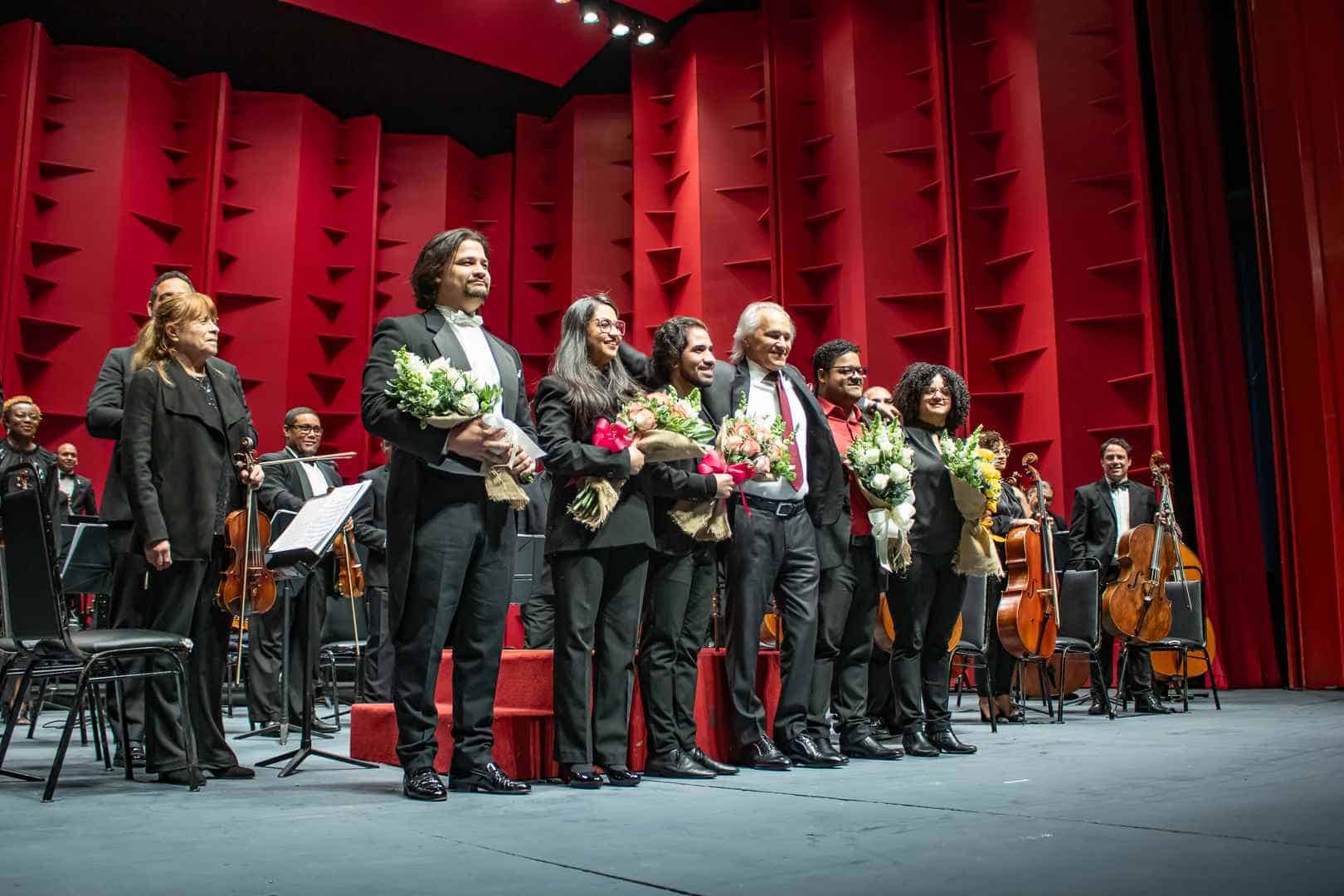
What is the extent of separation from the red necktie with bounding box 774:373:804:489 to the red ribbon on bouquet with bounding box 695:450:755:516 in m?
0.24

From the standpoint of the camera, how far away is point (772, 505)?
165 inches

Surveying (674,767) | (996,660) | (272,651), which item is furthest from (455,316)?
(996,660)

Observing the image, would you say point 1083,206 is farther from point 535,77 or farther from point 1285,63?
point 535,77

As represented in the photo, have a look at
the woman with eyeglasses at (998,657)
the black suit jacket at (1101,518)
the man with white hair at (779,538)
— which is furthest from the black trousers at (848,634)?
the black suit jacket at (1101,518)

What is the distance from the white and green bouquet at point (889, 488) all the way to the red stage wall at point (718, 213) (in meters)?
5.08

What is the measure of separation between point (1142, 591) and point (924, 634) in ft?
9.32

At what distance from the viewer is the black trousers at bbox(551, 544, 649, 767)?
371 centimetres

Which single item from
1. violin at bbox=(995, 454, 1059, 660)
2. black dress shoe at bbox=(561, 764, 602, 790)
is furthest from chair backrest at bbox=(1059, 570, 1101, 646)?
black dress shoe at bbox=(561, 764, 602, 790)

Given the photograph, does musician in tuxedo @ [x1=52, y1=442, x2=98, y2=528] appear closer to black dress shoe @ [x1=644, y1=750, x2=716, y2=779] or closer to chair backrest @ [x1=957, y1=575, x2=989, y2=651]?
black dress shoe @ [x1=644, y1=750, x2=716, y2=779]

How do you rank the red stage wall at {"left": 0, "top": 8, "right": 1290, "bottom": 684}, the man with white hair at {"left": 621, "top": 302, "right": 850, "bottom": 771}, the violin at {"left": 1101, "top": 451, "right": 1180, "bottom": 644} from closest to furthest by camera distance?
1. the man with white hair at {"left": 621, "top": 302, "right": 850, "bottom": 771}
2. the violin at {"left": 1101, "top": 451, "right": 1180, "bottom": 644}
3. the red stage wall at {"left": 0, "top": 8, "right": 1290, "bottom": 684}

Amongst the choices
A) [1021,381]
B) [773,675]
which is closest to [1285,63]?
[1021,381]

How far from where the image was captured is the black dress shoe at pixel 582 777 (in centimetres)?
362

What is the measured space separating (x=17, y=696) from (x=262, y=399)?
326 inches

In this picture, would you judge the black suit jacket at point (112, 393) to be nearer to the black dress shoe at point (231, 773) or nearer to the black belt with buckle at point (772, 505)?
the black dress shoe at point (231, 773)
